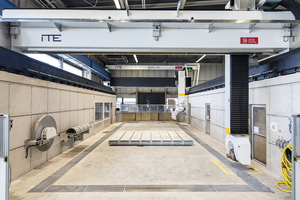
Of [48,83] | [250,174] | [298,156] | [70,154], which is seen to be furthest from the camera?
[70,154]

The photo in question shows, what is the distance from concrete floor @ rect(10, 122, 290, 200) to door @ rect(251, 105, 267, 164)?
400 mm

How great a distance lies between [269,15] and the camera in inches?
140

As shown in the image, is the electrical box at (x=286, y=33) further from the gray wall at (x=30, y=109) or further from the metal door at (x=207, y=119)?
the metal door at (x=207, y=119)

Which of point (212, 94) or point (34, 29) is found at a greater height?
point (34, 29)

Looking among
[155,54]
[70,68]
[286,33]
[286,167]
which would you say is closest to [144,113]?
[70,68]

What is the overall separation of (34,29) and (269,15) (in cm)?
566

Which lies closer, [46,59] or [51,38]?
[51,38]

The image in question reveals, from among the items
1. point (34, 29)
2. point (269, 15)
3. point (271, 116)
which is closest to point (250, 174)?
point (271, 116)

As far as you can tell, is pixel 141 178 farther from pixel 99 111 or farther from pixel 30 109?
pixel 99 111

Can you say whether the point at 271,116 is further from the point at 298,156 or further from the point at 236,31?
the point at 236,31

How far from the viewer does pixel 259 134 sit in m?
5.76

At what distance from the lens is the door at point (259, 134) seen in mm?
5540

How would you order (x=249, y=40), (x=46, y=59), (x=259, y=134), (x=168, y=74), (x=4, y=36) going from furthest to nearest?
(x=168, y=74) → (x=46, y=59) → (x=259, y=134) → (x=249, y=40) → (x=4, y=36)

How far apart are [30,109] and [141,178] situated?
410cm
